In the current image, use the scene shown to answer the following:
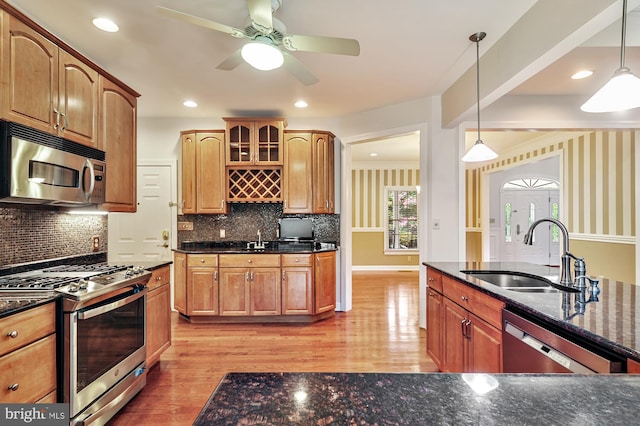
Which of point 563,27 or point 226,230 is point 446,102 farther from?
point 226,230

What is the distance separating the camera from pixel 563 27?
172 cm

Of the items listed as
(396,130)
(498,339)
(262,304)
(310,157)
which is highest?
(396,130)

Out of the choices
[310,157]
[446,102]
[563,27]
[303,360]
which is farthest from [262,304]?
[563,27]

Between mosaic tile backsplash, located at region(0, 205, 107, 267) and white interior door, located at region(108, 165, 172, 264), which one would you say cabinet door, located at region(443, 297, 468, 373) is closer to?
mosaic tile backsplash, located at region(0, 205, 107, 267)

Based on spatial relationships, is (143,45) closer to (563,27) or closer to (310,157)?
(310,157)

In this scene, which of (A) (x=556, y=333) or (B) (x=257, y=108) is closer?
(A) (x=556, y=333)

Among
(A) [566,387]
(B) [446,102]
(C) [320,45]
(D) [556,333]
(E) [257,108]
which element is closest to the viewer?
(A) [566,387]

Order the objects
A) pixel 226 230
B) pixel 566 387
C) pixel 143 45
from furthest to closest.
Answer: pixel 226 230, pixel 143 45, pixel 566 387

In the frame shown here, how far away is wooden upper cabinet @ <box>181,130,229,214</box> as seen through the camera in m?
4.00

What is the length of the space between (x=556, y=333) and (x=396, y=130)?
2943mm

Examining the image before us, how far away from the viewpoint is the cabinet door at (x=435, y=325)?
233 cm

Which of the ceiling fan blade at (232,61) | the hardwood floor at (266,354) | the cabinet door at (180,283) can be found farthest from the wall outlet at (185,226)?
the ceiling fan blade at (232,61)

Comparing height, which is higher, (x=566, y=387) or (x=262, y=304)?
(x=566, y=387)

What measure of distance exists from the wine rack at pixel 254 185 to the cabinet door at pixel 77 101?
1888mm
